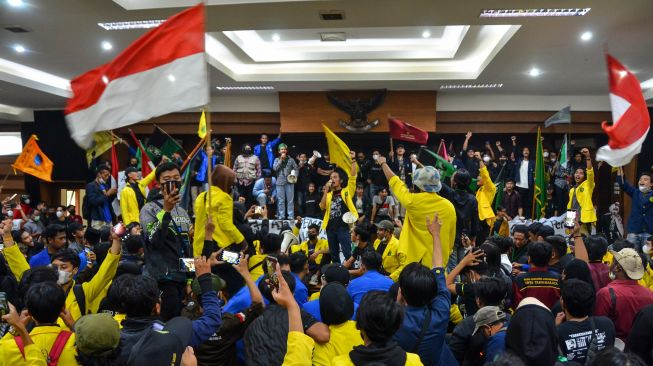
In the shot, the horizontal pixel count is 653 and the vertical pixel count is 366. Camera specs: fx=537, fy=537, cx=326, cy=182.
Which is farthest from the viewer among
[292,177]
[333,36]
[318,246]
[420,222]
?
[292,177]

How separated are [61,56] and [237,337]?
32.7 feet

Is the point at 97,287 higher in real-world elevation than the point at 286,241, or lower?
higher

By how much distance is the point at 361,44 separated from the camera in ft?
41.3

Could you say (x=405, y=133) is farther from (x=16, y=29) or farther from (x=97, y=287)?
(x=16, y=29)

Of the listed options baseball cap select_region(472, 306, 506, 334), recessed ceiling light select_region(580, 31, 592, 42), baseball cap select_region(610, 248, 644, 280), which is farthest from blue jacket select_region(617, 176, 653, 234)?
baseball cap select_region(472, 306, 506, 334)

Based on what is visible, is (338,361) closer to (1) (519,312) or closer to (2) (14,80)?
(1) (519,312)

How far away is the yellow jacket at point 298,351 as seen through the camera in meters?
2.27

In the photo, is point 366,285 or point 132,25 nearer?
point 366,285

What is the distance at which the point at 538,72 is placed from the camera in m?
12.4

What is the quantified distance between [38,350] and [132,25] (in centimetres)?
720

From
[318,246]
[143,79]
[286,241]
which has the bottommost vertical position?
[318,246]

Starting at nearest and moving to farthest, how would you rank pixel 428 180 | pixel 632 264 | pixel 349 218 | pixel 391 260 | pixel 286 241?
pixel 632 264, pixel 428 180, pixel 391 260, pixel 286 241, pixel 349 218

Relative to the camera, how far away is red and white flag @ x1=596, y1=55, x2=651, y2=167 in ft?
15.1

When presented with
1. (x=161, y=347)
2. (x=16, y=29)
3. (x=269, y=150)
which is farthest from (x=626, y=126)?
(x=269, y=150)
